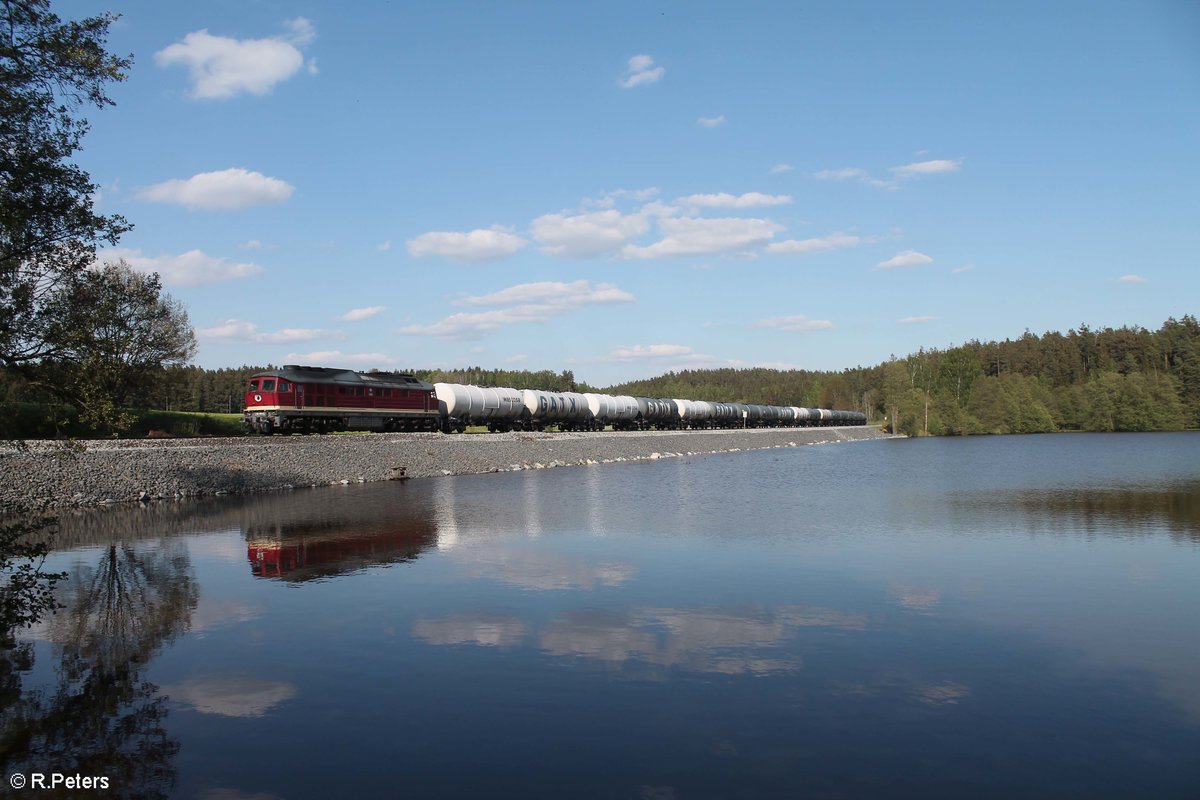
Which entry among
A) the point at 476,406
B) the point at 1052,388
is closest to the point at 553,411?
the point at 476,406

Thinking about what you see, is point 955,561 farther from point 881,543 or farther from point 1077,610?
point 1077,610

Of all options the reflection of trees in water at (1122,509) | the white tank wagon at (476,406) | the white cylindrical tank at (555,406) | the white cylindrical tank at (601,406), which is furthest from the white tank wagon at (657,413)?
the reflection of trees in water at (1122,509)

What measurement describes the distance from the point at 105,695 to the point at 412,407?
45.2 m

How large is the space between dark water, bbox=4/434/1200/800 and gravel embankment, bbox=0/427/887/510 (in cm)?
484

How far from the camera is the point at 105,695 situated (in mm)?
10508

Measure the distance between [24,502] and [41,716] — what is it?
23.5 m

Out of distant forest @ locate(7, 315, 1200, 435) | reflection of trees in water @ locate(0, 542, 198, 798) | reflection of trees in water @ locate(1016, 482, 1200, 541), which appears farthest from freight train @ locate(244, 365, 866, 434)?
distant forest @ locate(7, 315, 1200, 435)

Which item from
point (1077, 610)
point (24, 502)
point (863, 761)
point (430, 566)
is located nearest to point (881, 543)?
point (1077, 610)

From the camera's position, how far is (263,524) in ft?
86.8

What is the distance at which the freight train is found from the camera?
152 ft

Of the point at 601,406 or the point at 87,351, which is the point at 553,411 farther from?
the point at 87,351

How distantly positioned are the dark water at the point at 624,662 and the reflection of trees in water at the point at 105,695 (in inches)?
2.1

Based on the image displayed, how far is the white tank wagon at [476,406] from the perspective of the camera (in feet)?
193

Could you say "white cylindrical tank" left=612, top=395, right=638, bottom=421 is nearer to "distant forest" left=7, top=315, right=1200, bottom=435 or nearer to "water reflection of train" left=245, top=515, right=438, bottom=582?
"water reflection of train" left=245, top=515, right=438, bottom=582
